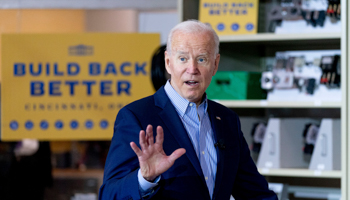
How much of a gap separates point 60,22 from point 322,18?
88.6 inches

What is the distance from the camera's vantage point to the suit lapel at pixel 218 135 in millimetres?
1273

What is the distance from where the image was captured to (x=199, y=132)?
1312mm

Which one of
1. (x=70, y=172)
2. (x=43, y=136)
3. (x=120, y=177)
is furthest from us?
(x=70, y=172)

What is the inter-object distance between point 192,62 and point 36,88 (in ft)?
8.79

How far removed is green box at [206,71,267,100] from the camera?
9.02 ft

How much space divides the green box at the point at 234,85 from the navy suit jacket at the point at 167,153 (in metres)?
1.35

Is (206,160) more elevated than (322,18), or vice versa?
(322,18)

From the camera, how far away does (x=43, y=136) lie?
367 centimetres

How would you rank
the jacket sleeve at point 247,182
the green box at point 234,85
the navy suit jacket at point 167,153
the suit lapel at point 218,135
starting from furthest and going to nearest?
the green box at point 234,85 → the jacket sleeve at point 247,182 → the suit lapel at point 218,135 → the navy suit jacket at point 167,153

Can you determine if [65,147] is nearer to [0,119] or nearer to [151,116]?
[0,119]

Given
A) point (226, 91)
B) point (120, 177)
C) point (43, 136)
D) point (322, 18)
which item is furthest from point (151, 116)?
point (43, 136)

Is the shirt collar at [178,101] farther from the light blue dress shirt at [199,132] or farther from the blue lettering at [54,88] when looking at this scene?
the blue lettering at [54,88]

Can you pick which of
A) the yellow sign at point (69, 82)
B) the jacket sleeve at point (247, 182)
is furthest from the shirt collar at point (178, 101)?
the yellow sign at point (69, 82)

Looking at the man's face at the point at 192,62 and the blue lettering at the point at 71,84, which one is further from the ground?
the man's face at the point at 192,62
